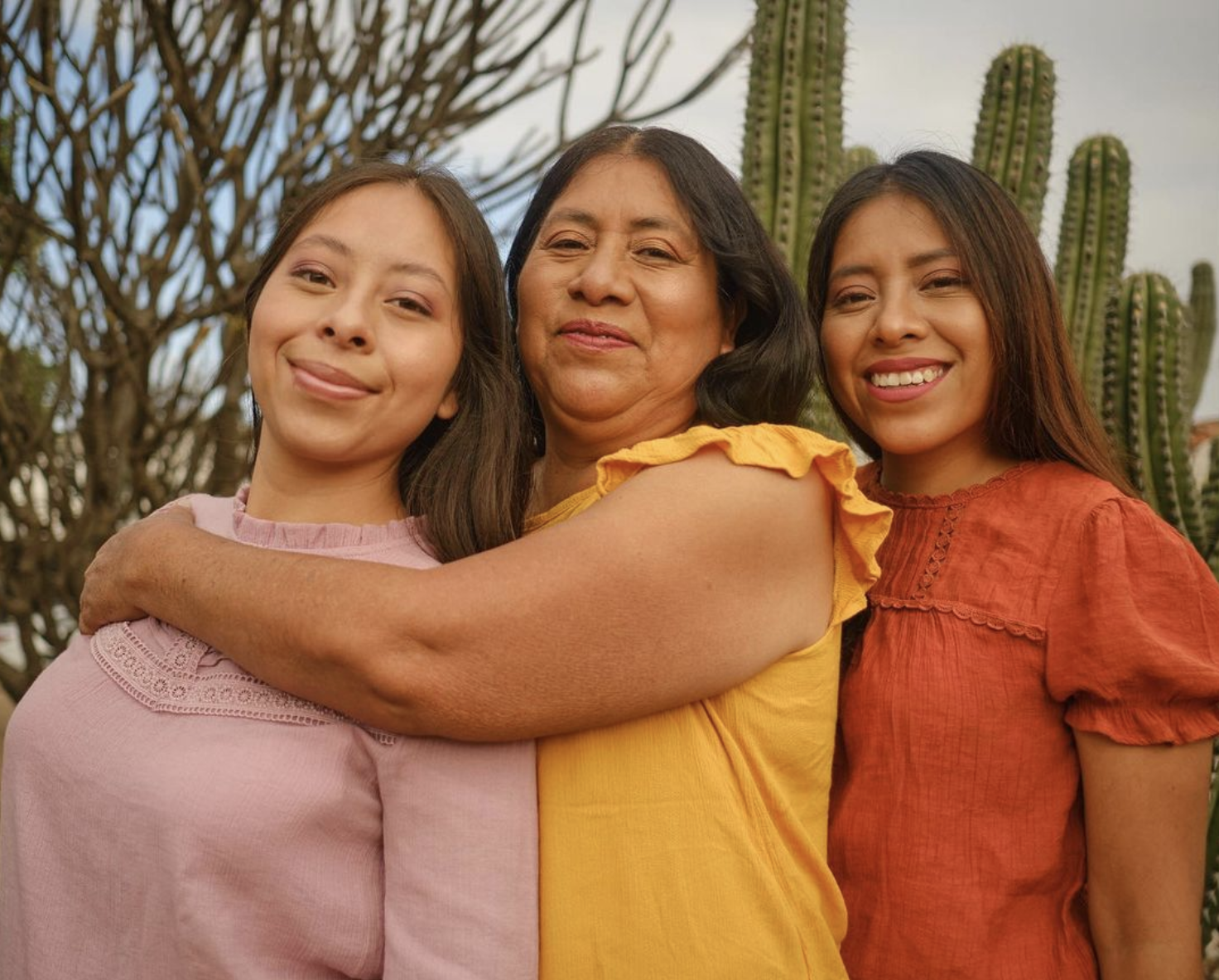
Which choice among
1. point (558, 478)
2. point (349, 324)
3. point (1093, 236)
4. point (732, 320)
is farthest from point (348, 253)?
point (1093, 236)

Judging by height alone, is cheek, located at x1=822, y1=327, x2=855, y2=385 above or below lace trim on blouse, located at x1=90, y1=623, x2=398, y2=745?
above

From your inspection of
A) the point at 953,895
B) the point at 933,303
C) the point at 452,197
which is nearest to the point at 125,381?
the point at 452,197

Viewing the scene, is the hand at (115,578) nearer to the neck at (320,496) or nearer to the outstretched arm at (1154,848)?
the neck at (320,496)

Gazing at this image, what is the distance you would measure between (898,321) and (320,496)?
1.07 meters

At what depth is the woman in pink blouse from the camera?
1.57 metres

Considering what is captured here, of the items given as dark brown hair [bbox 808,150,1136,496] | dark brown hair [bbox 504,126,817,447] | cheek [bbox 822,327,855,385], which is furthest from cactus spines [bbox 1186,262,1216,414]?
dark brown hair [bbox 504,126,817,447]

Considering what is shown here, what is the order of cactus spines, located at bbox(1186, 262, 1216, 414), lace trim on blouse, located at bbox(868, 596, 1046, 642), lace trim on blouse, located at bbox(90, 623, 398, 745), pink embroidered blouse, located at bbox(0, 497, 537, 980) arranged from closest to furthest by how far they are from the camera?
pink embroidered blouse, located at bbox(0, 497, 537, 980), lace trim on blouse, located at bbox(90, 623, 398, 745), lace trim on blouse, located at bbox(868, 596, 1046, 642), cactus spines, located at bbox(1186, 262, 1216, 414)

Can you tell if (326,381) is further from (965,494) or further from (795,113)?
(795,113)

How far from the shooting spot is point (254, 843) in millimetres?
1567

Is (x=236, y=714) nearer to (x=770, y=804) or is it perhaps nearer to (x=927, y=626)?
(x=770, y=804)

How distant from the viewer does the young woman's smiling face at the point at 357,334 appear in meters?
1.86

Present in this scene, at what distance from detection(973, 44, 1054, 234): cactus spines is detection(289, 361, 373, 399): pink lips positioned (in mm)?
3300

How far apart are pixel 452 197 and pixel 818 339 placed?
0.80m

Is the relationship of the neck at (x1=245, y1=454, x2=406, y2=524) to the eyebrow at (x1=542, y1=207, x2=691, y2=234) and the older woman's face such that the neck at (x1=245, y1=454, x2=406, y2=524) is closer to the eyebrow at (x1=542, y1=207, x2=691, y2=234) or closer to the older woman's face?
the older woman's face
